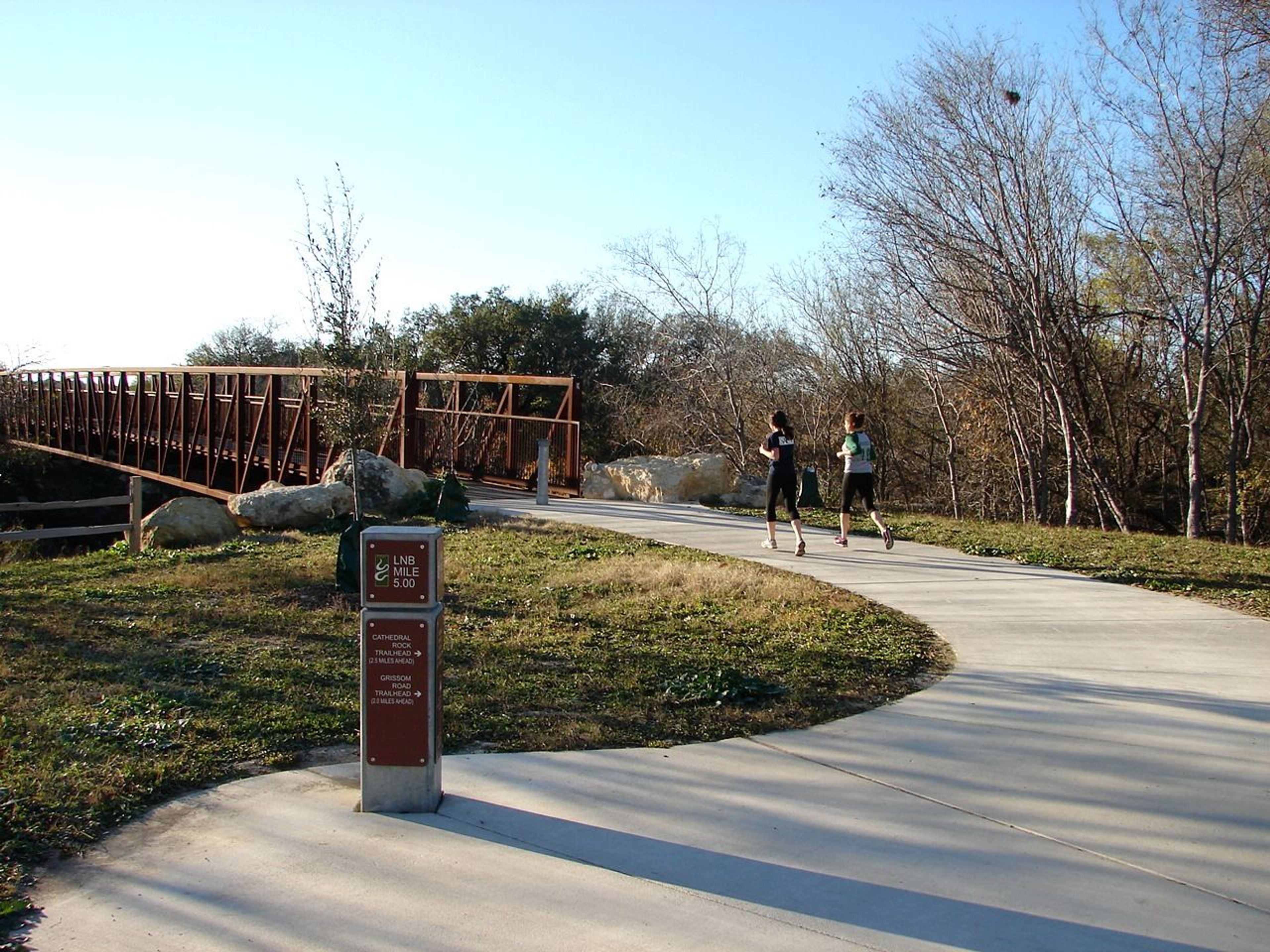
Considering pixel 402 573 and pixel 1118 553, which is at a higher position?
pixel 402 573

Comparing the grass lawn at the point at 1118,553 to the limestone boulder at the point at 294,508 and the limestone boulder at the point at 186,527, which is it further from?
the limestone boulder at the point at 186,527

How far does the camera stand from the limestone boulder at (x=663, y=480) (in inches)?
730

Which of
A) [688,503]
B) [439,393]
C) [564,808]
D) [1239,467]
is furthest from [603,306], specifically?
[564,808]

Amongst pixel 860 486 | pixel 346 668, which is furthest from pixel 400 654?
pixel 860 486

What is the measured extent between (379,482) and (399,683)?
37.4 ft

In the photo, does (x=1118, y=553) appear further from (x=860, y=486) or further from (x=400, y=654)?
(x=400, y=654)

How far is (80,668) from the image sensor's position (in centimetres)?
729

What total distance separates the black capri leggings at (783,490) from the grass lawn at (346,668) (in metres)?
1.05

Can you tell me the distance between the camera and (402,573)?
467cm

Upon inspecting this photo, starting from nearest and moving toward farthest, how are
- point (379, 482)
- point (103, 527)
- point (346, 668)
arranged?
1. point (346, 668)
2. point (103, 527)
3. point (379, 482)

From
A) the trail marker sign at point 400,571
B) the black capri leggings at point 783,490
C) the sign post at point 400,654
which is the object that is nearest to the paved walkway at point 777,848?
the sign post at point 400,654

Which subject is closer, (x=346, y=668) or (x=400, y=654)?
(x=400, y=654)

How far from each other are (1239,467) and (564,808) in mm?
19547

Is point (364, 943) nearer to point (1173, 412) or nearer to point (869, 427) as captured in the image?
point (1173, 412)
